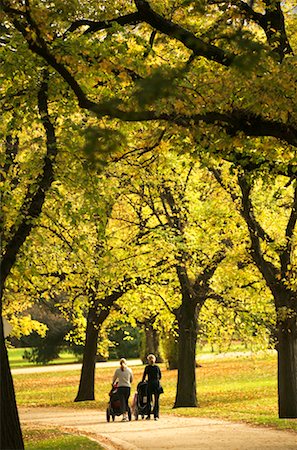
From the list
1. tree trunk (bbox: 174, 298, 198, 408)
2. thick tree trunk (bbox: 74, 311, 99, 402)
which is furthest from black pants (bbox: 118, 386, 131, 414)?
thick tree trunk (bbox: 74, 311, 99, 402)

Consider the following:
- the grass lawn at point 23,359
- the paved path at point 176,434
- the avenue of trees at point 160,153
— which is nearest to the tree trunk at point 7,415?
the avenue of trees at point 160,153

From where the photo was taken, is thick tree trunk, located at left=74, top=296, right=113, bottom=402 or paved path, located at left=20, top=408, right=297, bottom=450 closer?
paved path, located at left=20, top=408, right=297, bottom=450

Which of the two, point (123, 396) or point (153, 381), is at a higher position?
point (153, 381)

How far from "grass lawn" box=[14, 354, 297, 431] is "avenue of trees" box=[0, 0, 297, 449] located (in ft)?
6.05

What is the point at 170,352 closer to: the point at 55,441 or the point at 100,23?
the point at 55,441

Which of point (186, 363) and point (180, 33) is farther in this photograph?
point (186, 363)

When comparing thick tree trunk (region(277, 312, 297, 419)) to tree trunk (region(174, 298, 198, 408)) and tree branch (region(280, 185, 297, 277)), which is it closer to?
tree branch (region(280, 185, 297, 277))

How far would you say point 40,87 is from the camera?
1538cm

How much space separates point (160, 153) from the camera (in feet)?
56.3

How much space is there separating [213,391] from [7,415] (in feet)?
80.4

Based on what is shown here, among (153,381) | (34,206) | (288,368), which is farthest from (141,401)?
(34,206)

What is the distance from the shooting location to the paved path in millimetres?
17156

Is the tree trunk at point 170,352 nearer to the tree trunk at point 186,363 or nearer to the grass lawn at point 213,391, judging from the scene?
the grass lawn at point 213,391

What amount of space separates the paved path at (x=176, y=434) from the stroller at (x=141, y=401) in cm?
60
